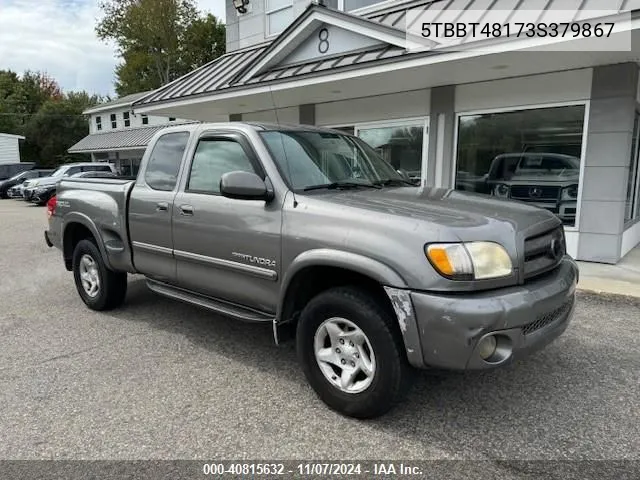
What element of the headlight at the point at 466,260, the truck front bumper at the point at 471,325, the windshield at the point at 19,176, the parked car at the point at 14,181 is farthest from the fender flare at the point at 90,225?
the windshield at the point at 19,176

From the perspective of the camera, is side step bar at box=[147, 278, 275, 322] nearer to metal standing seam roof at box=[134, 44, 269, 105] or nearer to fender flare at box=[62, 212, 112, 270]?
fender flare at box=[62, 212, 112, 270]

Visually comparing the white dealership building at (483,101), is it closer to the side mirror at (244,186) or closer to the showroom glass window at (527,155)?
the showroom glass window at (527,155)

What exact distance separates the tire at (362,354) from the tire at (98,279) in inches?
111

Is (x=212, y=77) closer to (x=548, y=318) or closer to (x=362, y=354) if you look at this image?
(x=362, y=354)

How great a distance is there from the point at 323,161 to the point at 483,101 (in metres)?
5.53

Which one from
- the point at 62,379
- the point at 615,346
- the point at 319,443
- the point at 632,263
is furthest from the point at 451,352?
the point at 632,263

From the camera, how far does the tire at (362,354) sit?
282 cm

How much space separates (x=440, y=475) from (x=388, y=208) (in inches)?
61.0

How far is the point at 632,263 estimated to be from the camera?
7.29 m

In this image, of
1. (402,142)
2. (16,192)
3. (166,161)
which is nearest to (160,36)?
(16,192)

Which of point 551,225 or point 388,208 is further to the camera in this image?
point 551,225

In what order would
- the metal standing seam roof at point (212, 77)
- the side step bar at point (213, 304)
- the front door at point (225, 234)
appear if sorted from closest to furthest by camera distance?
the front door at point (225, 234) → the side step bar at point (213, 304) → the metal standing seam roof at point (212, 77)

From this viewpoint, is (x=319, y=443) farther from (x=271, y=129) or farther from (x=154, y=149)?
(x=154, y=149)

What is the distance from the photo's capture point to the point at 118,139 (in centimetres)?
3284
